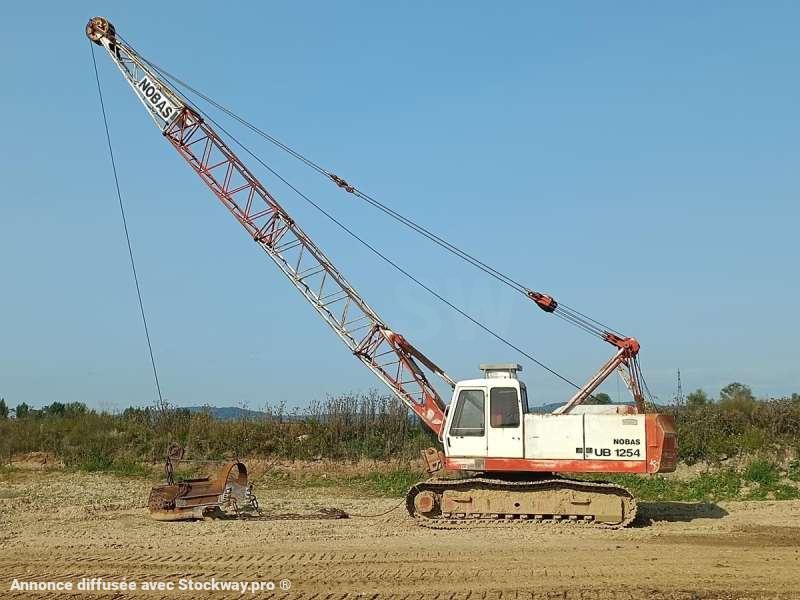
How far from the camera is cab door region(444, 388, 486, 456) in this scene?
1723 centimetres

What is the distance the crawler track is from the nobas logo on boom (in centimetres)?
1164

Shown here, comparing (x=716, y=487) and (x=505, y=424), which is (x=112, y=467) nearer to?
(x=505, y=424)

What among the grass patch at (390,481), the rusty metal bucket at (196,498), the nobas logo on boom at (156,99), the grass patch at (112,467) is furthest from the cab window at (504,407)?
the grass patch at (112,467)

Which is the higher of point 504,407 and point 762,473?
point 504,407

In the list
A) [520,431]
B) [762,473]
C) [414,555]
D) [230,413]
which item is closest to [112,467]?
[230,413]

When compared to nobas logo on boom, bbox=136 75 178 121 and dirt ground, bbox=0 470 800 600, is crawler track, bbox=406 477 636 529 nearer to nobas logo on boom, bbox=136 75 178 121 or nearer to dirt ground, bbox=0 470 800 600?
dirt ground, bbox=0 470 800 600

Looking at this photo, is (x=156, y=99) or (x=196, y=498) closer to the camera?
(x=196, y=498)

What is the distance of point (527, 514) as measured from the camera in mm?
16844

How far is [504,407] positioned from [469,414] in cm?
72

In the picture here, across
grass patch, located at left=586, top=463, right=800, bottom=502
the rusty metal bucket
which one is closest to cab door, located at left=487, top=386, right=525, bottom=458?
the rusty metal bucket

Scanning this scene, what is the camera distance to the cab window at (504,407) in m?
17.1

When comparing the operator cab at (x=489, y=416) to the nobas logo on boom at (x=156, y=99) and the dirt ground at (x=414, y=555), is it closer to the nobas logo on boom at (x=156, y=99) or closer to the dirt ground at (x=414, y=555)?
the dirt ground at (x=414, y=555)

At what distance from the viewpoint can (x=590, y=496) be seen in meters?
16.6

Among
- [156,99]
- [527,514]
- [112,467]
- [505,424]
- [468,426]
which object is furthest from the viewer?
[112,467]
